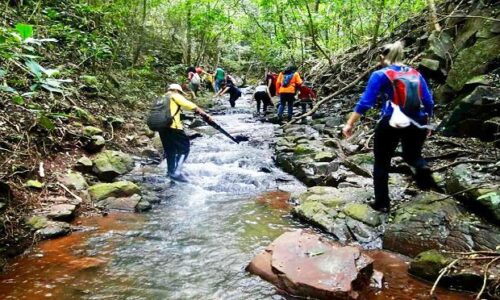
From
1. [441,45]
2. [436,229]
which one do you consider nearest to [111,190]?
[436,229]

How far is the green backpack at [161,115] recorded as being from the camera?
7.23 metres

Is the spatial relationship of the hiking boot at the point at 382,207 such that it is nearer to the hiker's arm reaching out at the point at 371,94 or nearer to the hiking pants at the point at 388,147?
the hiking pants at the point at 388,147

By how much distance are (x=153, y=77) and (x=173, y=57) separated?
19.9ft

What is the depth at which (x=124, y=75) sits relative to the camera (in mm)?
14031

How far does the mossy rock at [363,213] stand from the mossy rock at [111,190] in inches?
136

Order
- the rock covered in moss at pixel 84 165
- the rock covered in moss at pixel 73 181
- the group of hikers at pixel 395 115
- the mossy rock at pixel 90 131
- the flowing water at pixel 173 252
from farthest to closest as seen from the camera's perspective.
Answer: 1. the mossy rock at pixel 90 131
2. the rock covered in moss at pixel 84 165
3. the rock covered in moss at pixel 73 181
4. the group of hikers at pixel 395 115
5. the flowing water at pixel 173 252

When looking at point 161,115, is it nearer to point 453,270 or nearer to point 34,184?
point 34,184

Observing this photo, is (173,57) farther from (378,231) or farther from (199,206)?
(378,231)

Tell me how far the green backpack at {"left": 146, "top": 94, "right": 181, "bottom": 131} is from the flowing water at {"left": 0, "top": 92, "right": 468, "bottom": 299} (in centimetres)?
114

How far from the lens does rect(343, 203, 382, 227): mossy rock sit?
4.91 meters

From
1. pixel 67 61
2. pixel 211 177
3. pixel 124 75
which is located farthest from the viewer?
pixel 124 75

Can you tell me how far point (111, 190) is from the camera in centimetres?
632

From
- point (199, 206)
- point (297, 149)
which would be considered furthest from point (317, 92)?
point (199, 206)

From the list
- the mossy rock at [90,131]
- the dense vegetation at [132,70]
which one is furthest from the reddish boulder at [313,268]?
the mossy rock at [90,131]
